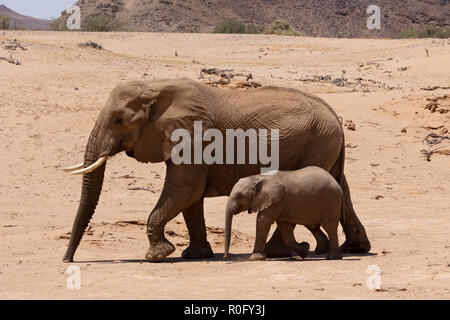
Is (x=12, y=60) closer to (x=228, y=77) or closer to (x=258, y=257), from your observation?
(x=228, y=77)

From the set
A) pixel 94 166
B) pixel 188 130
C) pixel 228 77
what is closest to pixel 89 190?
pixel 94 166

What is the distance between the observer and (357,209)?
1559 cm

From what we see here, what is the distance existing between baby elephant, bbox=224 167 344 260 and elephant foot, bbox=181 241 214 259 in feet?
3.58

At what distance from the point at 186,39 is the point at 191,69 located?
17.0 meters

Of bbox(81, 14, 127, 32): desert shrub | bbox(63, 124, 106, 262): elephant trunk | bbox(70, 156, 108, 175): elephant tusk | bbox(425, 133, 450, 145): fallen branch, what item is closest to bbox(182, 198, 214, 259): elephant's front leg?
bbox(63, 124, 106, 262): elephant trunk

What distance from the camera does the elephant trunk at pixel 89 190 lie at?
37.1 feet

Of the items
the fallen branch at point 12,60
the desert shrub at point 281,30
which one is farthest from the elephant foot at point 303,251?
the desert shrub at point 281,30

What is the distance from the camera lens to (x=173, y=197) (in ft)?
36.4

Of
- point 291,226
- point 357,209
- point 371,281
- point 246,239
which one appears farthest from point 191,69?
point 371,281

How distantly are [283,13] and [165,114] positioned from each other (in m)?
58.7

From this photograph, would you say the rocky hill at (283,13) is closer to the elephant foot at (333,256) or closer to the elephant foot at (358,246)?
the elephant foot at (358,246)

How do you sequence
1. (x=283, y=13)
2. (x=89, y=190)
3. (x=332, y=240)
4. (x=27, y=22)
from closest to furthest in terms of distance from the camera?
1. (x=332, y=240)
2. (x=89, y=190)
3. (x=283, y=13)
4. (x=27, y=22)
